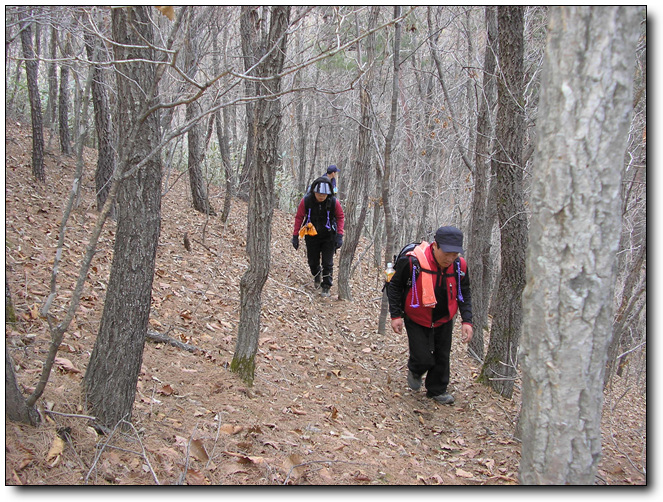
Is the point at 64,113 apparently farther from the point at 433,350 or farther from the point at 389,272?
the point at 433,350

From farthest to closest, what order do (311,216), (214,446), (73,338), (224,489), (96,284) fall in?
(311,216) < (96,284) < (73,338) < (214,446) < (224,489)

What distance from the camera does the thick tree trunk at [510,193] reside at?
18.4 ft

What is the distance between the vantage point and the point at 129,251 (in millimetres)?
3303

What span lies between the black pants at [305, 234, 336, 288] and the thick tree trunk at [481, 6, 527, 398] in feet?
12.5

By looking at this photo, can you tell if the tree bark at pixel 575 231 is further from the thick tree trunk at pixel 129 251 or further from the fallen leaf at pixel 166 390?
the fallen leaf at pixel 166 390

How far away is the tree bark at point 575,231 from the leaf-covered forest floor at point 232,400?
1854 millimetres

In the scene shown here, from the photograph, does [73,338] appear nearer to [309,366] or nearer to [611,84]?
[309,366]

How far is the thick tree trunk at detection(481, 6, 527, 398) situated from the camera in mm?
5605

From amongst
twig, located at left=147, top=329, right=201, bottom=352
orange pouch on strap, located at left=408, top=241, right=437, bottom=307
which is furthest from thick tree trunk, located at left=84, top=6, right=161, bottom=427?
orange pouch on strap, located at left=408, top=241, right=437, bottom=307

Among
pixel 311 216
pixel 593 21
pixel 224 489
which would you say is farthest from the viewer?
pixel 311 216

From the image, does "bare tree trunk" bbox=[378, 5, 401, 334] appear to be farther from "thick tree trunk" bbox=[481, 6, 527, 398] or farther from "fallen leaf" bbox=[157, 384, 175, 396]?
"fallen leaf" bbox=[157, 384, 175, 396]

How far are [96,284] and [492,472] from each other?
5042 millimetres

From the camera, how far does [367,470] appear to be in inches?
144

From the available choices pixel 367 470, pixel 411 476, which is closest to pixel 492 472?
pixel 411 476
